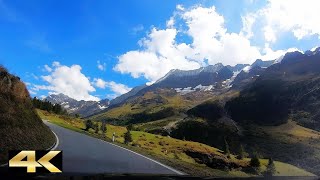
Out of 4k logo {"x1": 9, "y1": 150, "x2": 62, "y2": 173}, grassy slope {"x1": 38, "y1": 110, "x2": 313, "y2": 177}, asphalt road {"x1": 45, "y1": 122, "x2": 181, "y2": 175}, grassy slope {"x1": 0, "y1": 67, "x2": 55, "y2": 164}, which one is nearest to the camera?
4k logo {"x1": 9, "y1": 150, "x2": 62, "y2": 173}

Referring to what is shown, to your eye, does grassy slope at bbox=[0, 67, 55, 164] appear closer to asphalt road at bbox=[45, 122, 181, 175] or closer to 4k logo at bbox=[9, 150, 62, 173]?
asphalt road at bbox=[45, 122, 181, 175]

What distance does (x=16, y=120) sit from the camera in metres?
28.2

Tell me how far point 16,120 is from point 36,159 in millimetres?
19649

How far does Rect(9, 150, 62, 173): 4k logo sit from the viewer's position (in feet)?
31.3

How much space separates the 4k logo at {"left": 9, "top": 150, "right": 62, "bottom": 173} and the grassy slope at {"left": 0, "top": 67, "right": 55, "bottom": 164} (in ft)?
33.4

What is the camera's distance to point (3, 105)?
2922cm

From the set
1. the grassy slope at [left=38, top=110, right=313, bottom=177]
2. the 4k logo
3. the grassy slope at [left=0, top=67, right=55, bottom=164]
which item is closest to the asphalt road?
the grassy slope at [left=38, top=110, right=313, bottom=177]

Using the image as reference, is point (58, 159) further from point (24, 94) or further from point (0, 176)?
point (24, 94)

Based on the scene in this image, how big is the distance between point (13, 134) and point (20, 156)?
16.6 meters

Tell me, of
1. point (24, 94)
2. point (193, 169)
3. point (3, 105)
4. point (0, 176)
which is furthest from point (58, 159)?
point (24, 94)

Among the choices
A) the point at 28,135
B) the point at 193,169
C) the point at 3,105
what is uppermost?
the point at 3,105

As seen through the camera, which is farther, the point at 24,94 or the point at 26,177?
the point at 24,94

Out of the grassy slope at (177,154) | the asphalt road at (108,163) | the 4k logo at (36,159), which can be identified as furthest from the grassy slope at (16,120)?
the 4k logo at (36,159)

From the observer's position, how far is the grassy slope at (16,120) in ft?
79.5
